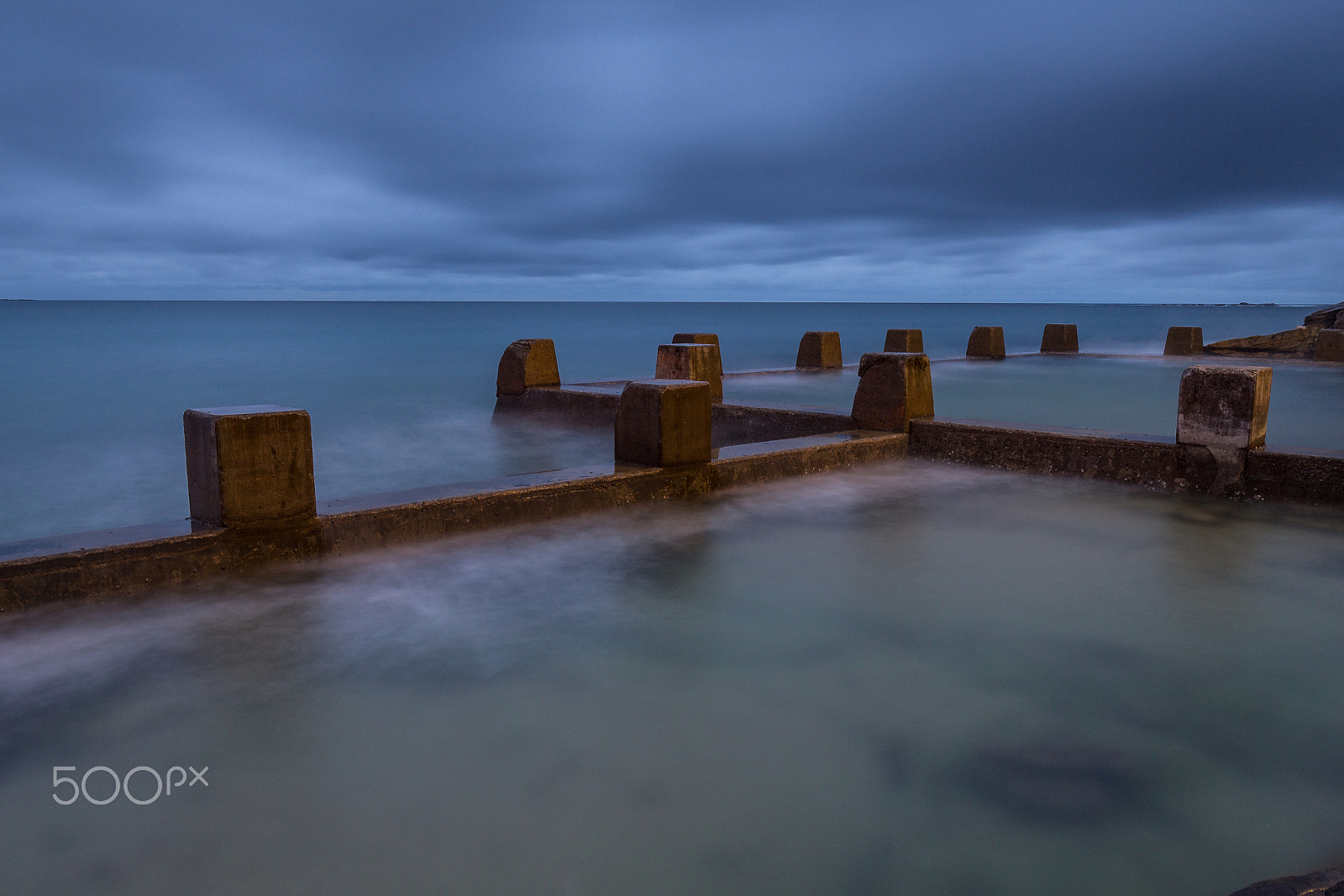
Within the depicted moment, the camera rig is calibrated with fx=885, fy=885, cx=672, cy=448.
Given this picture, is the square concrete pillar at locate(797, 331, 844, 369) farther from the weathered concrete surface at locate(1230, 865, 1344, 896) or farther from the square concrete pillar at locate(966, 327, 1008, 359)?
the weathered concrete surface at locate(1230, 865, 1344, 896)

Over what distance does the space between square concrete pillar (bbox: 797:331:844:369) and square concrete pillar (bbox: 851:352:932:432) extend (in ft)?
41.9

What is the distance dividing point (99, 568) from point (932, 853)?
404cm

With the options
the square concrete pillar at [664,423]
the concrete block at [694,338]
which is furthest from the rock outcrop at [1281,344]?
the square concrete pillar at [664,423]

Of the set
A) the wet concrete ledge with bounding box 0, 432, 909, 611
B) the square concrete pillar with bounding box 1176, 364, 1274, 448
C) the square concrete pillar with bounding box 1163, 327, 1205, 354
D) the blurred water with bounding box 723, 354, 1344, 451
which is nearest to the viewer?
the wet concrete ledge with bounding box 0, 432, 909, 611

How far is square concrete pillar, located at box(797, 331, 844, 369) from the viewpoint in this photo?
21906 millimetres

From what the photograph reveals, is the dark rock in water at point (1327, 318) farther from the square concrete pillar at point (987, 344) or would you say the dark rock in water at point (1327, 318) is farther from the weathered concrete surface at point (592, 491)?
the weathered concrete surface at point (592, 491)

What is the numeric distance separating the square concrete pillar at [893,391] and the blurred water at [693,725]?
3592 mm

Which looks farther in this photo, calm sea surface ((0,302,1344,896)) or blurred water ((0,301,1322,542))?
blurred water ((0,301,1322,542))

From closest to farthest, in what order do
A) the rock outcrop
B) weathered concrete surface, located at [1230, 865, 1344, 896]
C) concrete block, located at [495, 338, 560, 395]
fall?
weathered concrete surface, located at [1230, 865, 1344, 896], concrete block, located at [495, 338, 560, 395], the rock outcrop

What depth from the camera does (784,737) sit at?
3.22 metres

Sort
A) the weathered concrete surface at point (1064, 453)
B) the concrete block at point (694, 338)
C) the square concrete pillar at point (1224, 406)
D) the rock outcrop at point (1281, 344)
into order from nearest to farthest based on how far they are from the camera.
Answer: the square concrete pillar at point (1224, 406)
the weathered concrete surface at point (1064, 453)
the concrete block at point (694, 338)
the rock outcrop at point (1281, 344)

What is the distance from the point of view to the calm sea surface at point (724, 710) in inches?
102

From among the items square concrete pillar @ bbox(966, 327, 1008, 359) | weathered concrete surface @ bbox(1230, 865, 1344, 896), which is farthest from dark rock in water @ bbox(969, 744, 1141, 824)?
square concrete pillar @ bbox(966, 327, 1008, 359)

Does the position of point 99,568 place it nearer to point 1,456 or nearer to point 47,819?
point 47,819
